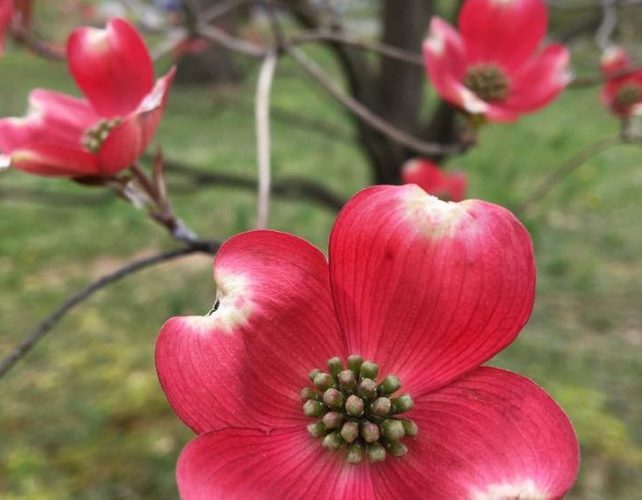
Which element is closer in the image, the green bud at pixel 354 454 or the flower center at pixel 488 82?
the green bud at pixel 354 454

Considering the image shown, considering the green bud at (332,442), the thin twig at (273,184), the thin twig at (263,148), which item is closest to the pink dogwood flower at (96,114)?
the thin twig at (263,148)

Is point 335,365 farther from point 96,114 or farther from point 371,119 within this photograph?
point 371,119

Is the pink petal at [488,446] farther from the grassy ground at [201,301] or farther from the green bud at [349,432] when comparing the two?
the grassy ground at [201,301]

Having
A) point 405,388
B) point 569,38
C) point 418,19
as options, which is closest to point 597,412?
point 569,38

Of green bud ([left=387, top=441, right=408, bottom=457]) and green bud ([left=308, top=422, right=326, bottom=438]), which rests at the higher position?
green bud ([left=387, top=441, right=408, bottom=457])

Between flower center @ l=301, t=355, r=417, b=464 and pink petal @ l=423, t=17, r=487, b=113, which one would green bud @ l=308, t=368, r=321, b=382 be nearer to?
flower center @ l=301, t=355, r=417, b=464

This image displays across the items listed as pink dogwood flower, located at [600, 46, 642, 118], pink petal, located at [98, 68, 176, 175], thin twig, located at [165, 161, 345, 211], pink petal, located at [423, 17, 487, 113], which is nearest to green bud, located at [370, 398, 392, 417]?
pink petal, located at [98, 68, 176, 175]
